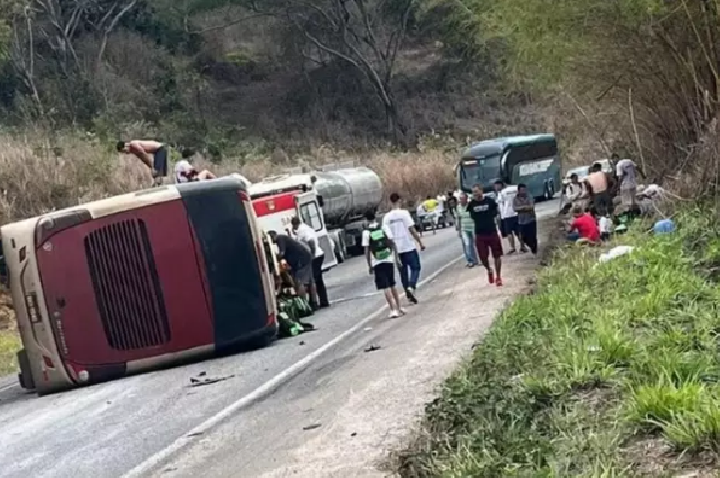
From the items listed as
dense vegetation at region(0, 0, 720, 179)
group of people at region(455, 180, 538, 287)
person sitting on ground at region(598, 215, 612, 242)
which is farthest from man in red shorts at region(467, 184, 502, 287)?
dense vegetation at region(0, 0, 720, 179)

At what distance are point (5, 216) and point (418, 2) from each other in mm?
37329

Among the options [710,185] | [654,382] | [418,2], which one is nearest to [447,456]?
[654,382]

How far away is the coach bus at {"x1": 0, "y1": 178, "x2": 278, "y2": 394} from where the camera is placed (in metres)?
15.1

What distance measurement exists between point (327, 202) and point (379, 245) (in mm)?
16912

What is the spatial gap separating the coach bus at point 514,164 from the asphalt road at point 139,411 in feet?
99.7

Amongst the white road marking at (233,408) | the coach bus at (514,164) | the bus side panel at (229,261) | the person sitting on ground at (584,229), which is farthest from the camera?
the coach bus at (514,164)

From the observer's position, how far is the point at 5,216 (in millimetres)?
Answer: 27531

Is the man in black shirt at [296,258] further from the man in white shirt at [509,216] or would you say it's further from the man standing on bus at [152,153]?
the man in white shirt at [509,216]

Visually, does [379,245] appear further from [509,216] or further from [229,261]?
[509,216]

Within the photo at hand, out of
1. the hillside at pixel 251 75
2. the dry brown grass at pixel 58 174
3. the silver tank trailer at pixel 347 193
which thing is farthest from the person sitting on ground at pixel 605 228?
the hillside at pixel 251 75

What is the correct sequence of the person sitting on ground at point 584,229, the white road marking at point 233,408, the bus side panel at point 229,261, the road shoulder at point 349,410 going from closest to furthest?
the road shoulder at point 349,410 < the white road marking at point 233,408 < the bus side panel at point 229,261 < the person sitting on ground at point 584,229

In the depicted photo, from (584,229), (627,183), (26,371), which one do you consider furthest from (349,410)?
(627,183)

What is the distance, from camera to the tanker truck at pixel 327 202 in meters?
26.4

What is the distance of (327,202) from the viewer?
114 feet
